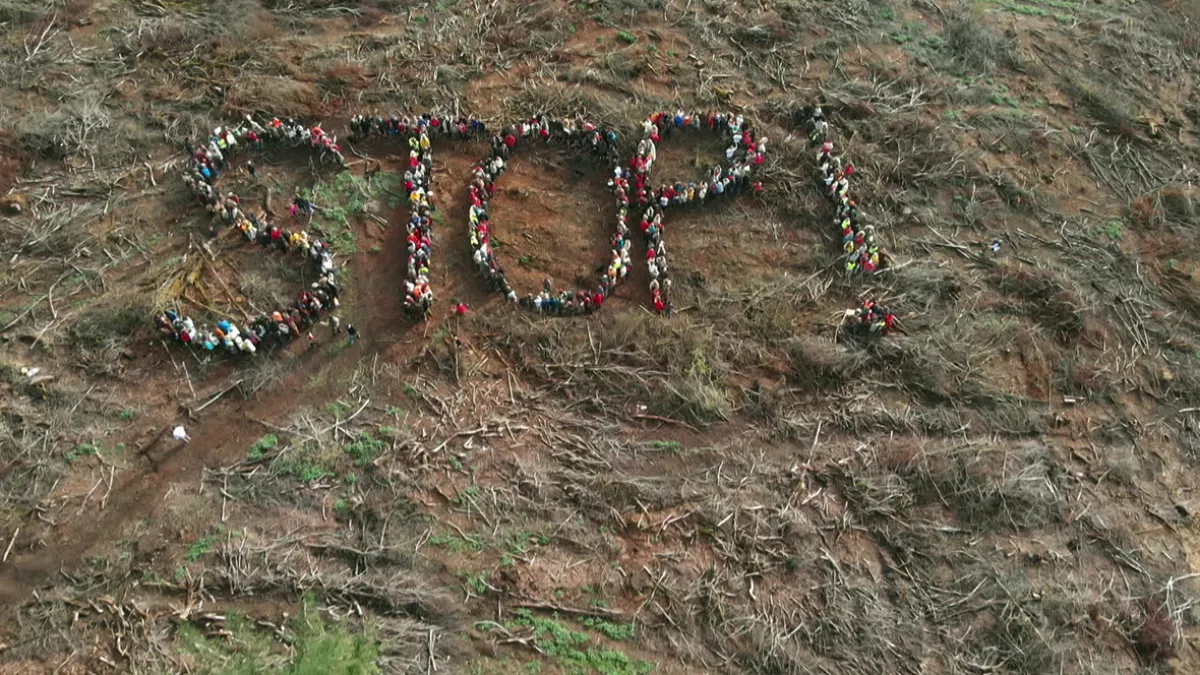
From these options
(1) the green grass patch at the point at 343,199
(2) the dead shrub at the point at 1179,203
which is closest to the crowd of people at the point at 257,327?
(1) the green grass patch at the point at 343,199

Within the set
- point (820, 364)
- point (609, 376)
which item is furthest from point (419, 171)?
point (820, 364)

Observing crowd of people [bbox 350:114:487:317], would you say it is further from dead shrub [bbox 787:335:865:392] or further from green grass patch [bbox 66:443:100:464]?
dead shrub [bbox 787:335:865:392]

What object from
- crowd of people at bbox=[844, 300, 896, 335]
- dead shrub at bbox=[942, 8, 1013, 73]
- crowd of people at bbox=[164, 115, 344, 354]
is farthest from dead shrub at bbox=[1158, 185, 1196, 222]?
crowd of people at bbox=[164, 115, 344, 354]

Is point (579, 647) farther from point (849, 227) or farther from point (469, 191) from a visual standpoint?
point (849, 227)

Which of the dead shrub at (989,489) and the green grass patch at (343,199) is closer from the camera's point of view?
the dead shrub at (989,489)

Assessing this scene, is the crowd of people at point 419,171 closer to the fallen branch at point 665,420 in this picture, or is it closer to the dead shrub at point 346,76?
the dead shrub at point 346,76
